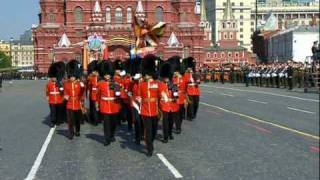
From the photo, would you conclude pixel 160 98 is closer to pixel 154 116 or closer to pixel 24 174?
pixel 154 116

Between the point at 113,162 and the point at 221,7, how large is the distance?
178 m

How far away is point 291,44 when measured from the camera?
113500 millimetres

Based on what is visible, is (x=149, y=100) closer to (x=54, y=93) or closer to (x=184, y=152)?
(x=184, y=152)

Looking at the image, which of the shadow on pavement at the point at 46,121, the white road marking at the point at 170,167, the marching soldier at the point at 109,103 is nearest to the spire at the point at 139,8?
the shadow on pavement at the point at 46,121

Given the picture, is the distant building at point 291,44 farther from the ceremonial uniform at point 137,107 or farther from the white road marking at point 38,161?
the ceremonial uniform at point 137,107

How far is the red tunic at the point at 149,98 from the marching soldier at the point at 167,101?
0.35m

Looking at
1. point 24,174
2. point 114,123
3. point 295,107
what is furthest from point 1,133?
point 295,107

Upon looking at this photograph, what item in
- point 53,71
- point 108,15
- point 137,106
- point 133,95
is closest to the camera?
point 137,106

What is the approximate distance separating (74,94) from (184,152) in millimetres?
4550

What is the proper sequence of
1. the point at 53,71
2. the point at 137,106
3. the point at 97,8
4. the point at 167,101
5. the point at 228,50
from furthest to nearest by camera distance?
the point at 228,50
the point at 97,8
the point at 53,71
the point at 167,101
the point at 137,106

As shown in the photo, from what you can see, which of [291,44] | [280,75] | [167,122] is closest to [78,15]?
[291,44]

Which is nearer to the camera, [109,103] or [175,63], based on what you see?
[109,103]

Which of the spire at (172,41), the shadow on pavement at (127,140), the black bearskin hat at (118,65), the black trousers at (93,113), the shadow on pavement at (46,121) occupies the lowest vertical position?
the shadow on pavement at (46,121)

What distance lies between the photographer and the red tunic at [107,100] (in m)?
14.6
